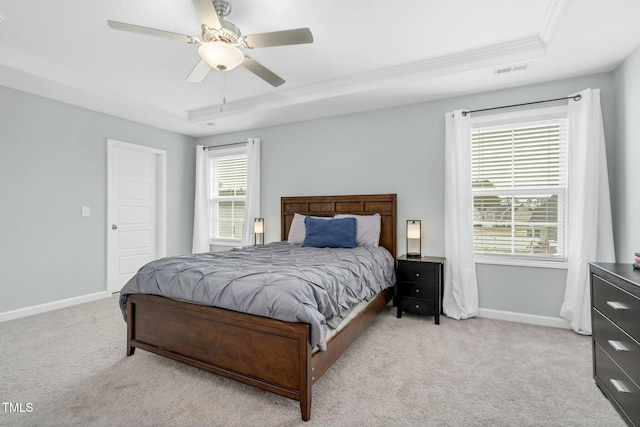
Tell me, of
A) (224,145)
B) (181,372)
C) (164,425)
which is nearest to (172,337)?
(181,372)

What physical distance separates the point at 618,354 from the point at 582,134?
2.09 metres

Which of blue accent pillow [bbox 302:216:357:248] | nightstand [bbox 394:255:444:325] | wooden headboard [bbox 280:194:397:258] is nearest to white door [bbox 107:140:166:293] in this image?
wooden headboard [bbox 280:194:397:258]

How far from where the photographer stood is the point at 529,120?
332 centimetres

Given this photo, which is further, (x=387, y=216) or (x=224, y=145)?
(x=224, y=145)

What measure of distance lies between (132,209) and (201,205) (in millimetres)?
1032

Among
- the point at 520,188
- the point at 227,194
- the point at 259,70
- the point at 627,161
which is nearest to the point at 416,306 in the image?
the point at 520,188

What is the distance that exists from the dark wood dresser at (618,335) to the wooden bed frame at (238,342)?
1.58 metres

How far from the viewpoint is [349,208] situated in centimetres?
421

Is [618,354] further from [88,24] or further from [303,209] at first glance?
[88,24]

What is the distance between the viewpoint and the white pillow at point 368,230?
3779 mm

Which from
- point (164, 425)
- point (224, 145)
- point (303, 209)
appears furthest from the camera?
point (224, 145)

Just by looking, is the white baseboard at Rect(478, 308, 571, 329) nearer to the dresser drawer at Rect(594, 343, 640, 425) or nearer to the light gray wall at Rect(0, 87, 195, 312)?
the dresser drawer at Rect(594, 343, 640, 425)

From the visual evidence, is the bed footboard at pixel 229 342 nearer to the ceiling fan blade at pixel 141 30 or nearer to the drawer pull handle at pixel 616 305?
the drawer pull handle at pixel 616 305

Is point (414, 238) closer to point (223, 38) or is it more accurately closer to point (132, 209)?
point (223, 38)
